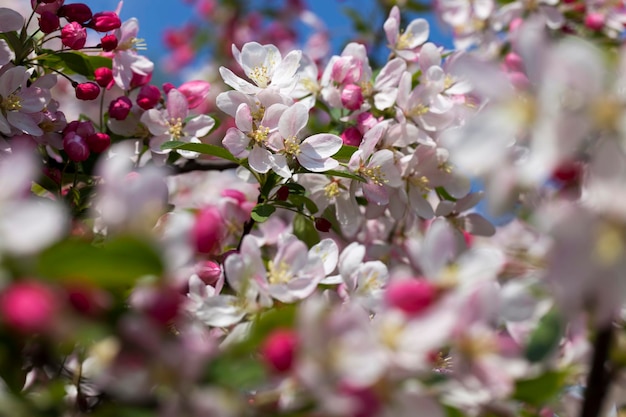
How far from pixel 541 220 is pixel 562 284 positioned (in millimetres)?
62

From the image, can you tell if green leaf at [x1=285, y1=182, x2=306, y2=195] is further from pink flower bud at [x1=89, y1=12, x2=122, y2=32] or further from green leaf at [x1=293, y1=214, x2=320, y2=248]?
pink flower bud at [x1=89, y1=12, x2=122, y2=32]

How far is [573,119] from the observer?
552mm

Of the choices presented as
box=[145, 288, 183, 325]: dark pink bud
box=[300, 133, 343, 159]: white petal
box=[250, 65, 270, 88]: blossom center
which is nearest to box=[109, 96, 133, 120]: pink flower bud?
box=[250, 65, 270, 88]: blossom center

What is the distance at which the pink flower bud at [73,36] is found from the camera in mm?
1222

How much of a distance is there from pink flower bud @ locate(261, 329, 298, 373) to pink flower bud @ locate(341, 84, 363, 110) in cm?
75

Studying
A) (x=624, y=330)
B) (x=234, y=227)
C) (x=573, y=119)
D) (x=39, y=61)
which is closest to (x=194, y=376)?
(x=573, y=119)

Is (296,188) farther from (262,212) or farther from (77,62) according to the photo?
(77,62)

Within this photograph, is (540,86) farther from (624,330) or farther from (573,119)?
(624,330)

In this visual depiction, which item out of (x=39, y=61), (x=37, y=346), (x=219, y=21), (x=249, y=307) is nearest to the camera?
(x=37, y=346)

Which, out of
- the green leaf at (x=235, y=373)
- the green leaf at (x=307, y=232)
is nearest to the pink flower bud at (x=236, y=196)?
the green leaf at (x=307, y=232)

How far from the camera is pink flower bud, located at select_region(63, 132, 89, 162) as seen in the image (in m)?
1.16

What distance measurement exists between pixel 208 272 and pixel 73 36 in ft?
1.73

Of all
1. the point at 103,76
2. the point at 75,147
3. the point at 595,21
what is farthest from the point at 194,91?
the point at 595,21

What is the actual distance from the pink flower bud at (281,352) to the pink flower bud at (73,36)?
0.85 metres
